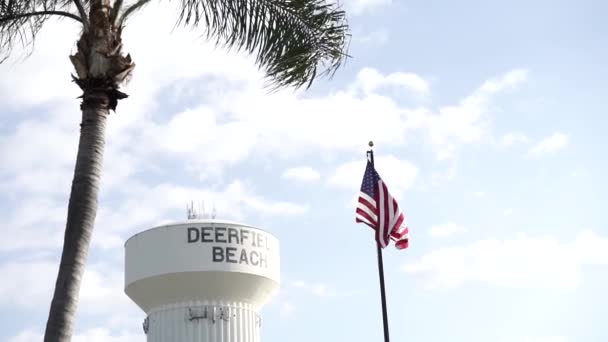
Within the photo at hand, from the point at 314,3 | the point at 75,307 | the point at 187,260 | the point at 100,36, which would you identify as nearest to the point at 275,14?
the point at 314,3

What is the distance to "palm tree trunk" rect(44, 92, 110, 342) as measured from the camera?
1077 cm

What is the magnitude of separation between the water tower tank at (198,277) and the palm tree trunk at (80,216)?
15181 mm

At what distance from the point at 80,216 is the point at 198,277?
1583 cm

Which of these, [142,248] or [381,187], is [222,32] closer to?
[381,187]

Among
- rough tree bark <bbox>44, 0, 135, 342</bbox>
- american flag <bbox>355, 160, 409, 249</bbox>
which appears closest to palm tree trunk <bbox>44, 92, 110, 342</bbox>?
rough tree bark <bbox>44, 0, 135, 342</bbox>

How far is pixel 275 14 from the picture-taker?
13312 mm

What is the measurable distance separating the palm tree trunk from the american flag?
905 cm

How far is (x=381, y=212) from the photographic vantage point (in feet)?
66.6

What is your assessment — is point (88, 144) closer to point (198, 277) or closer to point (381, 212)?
point (381, 212)

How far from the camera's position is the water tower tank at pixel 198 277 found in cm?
2706

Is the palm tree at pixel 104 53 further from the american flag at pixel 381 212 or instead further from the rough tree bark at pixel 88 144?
the american flag at pixel 381 212

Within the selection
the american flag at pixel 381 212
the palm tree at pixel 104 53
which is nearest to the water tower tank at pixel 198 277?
the american flag at pixel 381 212

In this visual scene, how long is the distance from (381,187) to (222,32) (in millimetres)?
7824

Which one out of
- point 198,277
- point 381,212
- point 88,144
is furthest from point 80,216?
point 198,277
